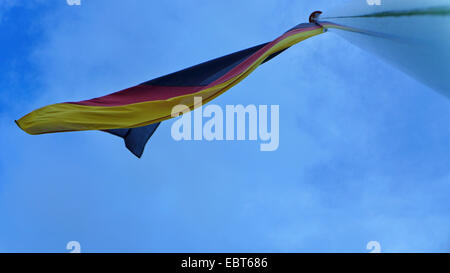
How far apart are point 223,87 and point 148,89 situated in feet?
4.18

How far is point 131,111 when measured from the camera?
14.9ft

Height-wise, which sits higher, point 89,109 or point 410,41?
point 89,109

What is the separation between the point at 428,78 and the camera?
7.13ft

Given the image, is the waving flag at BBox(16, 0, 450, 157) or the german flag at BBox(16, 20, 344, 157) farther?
the german flag at BBox(16, 20, 344, 157)

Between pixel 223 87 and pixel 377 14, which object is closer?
pixel 377 14

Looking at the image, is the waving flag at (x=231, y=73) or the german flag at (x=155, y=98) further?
the german flag at (x=155, y=98)

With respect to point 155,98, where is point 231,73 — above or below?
above
